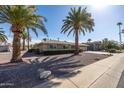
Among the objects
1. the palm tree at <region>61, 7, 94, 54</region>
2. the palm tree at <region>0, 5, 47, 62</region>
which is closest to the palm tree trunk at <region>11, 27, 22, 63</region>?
the palm tree at <region>0, 5, 47, 62</region>

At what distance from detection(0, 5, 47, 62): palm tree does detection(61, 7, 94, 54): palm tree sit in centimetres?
1008

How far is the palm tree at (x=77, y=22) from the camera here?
85.5ft

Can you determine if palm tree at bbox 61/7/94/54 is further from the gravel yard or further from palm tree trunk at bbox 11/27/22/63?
the gravel yard

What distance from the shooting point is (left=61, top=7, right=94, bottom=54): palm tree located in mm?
26062

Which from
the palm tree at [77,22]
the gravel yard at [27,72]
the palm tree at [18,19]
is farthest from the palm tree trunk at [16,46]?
the palm tree at [77,22]

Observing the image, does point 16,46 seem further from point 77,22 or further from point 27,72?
point 77,22

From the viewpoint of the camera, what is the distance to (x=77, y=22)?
2702 centimetres

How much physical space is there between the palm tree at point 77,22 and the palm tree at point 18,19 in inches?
397

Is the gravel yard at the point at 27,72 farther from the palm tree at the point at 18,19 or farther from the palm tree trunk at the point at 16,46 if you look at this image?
the palm tree at the point at 18,19

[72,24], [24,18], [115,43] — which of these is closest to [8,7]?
[24,18]
